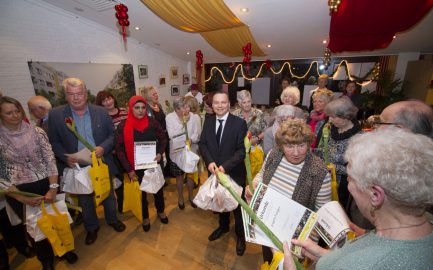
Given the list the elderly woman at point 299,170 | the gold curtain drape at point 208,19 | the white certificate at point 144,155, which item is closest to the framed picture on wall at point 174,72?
the gold curtain drape at point 208,19

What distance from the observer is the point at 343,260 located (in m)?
0.67

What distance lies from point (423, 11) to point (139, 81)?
6639mm

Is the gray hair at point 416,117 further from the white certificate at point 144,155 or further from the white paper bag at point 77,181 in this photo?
the white paper bag at point 77,181

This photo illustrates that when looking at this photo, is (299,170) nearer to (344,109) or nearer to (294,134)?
(294,134)

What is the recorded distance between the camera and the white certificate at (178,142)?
105 inches

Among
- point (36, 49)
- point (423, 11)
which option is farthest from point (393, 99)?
point (36, 49)

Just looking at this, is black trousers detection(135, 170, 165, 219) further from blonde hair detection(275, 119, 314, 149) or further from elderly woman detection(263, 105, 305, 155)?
blonde hair detection(275, 119, 314, 149)

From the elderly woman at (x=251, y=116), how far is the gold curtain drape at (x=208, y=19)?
2.14m

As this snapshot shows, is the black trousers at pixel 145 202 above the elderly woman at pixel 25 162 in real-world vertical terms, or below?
below

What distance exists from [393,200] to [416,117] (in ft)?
3.21

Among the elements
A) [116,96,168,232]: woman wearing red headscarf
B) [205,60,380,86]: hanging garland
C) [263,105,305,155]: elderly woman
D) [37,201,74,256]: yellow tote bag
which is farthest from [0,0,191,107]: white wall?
[263,105,305,155]: elderly woman

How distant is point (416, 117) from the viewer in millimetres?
1250

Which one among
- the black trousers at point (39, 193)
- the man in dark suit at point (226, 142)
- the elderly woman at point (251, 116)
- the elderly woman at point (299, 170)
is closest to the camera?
the elderly woman at point (299, 170)

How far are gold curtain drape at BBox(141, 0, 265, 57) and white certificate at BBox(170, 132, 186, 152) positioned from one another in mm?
2639
